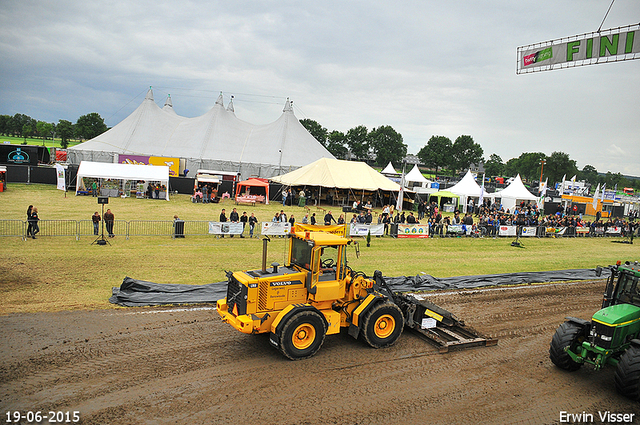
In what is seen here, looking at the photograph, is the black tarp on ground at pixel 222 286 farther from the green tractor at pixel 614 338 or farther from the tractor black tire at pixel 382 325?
the green tractor at pixel 614 338

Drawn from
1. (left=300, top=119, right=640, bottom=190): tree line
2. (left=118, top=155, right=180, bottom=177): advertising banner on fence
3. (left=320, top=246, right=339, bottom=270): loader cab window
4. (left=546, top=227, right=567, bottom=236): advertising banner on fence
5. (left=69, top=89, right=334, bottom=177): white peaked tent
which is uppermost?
(left=300, top=119, right=640, bottom=190): tree line

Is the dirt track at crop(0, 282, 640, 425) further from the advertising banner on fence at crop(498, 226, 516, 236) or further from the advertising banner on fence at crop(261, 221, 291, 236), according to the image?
the advertising banner on fence at crop(498, 226, 516, 236)

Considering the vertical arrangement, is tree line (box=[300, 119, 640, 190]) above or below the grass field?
above

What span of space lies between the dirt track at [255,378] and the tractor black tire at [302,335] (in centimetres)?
21

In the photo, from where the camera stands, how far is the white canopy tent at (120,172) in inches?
1237

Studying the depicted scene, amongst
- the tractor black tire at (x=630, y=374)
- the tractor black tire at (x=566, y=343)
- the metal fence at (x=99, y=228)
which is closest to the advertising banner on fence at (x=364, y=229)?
the metal fence at (x=99, y=228)

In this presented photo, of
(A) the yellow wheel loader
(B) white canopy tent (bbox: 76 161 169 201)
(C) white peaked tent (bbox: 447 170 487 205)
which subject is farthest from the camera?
(C) white peaked tent (bbox: 447 170 487 205)

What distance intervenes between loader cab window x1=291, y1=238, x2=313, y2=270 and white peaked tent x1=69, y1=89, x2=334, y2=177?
36454 millimetres

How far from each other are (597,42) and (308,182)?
883 inches

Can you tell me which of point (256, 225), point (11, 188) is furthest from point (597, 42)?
point (11, 188)

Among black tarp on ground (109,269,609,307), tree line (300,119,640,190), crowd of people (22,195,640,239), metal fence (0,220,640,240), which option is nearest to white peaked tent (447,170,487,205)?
crowd of people (22,195,640,239)

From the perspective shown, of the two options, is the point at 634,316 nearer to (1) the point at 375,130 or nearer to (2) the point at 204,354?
(2) the point at 204,354

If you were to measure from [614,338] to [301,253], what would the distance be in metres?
5.99

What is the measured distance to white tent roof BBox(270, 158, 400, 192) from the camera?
35156 millimetres
